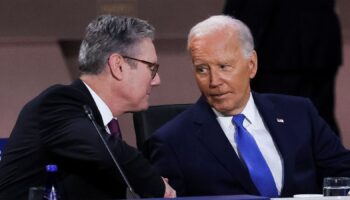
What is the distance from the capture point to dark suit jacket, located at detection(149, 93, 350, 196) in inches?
133

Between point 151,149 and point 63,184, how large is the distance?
24.0 inches

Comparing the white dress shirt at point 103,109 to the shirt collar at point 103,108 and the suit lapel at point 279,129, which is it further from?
the suit lapel at point 279,129

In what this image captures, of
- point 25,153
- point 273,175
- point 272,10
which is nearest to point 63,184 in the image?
point 25,153

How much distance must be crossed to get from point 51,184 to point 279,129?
1059mm

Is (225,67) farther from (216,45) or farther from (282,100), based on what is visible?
(282,100)

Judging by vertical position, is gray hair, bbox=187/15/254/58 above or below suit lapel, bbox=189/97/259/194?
above

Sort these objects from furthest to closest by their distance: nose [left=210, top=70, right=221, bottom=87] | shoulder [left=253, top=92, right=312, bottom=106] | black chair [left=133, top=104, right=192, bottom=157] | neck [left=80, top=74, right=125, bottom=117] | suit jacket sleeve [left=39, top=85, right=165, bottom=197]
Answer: black chair [left=133, top=104, right=192, bottom=157], shoulder [left=253, top=92, right=312, bottom=106], nose [left=210, top=70, right=221, bottom=87], neck [left=80, top=74, right=125, bottom=117], suit jacket sleeve [left=39, top=85, right=165, bottom=197]

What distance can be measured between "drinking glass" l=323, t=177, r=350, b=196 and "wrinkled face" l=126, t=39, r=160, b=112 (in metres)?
0.71

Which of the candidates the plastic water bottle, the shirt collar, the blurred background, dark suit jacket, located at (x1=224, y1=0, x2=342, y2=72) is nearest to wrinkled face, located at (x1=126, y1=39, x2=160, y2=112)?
the shirt collar

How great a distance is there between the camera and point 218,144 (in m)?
3.43

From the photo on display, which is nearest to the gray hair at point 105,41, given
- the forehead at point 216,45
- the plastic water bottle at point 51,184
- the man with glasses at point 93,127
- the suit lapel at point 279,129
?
the man with glasses at point 93,127

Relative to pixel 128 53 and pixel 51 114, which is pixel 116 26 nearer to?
pixel 128 53

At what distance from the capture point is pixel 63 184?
9.55 ft

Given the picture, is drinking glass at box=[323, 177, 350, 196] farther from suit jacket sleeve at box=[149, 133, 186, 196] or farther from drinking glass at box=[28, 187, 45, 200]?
drinking glass at box=[28, 187, 45, 200]
